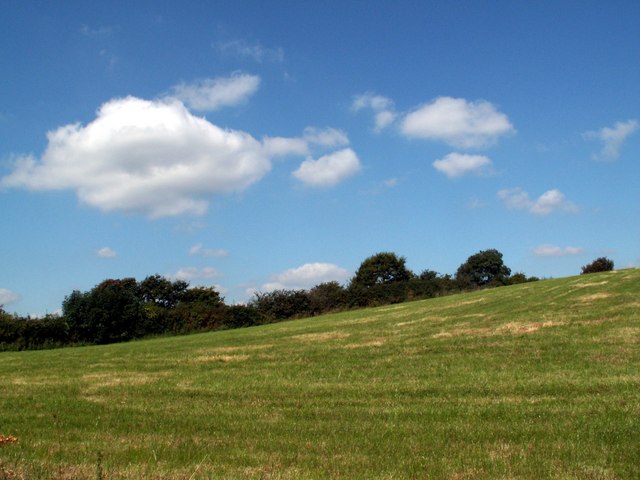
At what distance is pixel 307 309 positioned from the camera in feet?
219

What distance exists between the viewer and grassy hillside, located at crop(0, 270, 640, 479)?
299 inches

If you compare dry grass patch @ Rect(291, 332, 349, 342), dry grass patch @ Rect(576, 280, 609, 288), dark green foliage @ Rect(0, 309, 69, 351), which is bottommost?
dry grass patch @ Rect(291, 332, 349, 342)

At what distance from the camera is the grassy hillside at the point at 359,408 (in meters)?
7.59

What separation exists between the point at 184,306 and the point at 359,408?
1977 inches

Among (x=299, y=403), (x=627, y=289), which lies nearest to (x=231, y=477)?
(x=299, y=403)

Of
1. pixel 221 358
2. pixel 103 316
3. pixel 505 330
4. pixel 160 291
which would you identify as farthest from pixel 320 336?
pixel 160 291

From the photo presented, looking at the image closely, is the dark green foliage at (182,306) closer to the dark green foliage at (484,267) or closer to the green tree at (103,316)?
Answer: the green tree at (103,316)

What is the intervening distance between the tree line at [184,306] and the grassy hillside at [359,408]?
24.8m

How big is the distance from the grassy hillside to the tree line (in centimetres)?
2477

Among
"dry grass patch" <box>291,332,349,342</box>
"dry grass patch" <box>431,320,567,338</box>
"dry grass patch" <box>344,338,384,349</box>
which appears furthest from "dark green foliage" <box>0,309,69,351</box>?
"dry grass patch" <box>431,320,567,338</box>

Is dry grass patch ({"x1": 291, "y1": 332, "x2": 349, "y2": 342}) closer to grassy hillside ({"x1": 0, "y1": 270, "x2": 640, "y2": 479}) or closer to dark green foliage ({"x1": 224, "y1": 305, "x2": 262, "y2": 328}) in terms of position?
grassy hillside ({"x1": 0, "y1": 270, "x2": 640, "y2": 479})

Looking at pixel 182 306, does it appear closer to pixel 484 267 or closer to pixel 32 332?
pixel 32 332

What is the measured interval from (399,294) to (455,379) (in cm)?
5120

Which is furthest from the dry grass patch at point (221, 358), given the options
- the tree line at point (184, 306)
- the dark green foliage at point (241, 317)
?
the dark green foliage at point (241, 317)
